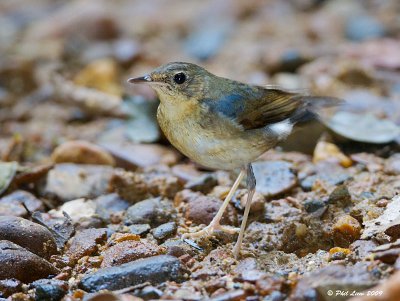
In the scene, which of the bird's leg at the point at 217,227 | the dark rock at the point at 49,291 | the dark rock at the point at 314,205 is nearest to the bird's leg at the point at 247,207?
the bird's leg at the point at 217,227

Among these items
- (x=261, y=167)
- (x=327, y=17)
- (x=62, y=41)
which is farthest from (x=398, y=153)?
(x=62, y=41)

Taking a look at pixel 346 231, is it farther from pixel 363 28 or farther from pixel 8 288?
pixel 363 28

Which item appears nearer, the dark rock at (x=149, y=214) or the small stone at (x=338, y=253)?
the small stone at (x=338, y=253)

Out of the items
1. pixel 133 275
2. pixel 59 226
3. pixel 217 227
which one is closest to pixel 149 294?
pixel 133 275

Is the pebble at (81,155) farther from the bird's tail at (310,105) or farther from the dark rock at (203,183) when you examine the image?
the bird's tail at (310,105)

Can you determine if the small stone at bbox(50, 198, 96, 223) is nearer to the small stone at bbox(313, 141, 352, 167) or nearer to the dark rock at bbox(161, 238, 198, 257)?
the dark rock at bbox(161, 238, 198, 257)

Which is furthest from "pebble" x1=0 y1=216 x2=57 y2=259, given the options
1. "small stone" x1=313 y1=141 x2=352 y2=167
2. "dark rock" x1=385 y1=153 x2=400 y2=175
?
"dark rock" x1=385 y1=153 x2=400 y2=175
